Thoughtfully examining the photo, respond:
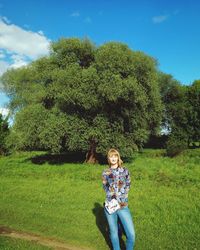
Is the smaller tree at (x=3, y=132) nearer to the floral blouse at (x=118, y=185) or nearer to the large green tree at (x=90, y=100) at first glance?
the large green tree at (x=90, y=100)

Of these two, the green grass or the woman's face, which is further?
the green grass

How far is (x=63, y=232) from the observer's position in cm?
845

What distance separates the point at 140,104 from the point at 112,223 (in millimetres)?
20165

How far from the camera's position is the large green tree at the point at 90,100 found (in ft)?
80.3

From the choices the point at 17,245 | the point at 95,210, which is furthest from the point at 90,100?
the point at 17,245

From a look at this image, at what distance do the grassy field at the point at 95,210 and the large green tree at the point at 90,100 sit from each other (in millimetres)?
7962

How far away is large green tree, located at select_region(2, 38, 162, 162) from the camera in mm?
24484

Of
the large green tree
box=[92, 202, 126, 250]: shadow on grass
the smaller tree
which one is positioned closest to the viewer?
box=[92, 202, 126, 250]: shadow on grass

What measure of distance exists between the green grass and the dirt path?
0.86 feet

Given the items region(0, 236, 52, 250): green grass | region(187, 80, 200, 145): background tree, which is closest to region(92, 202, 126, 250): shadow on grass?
region(0, 236, 52, 250): green grass

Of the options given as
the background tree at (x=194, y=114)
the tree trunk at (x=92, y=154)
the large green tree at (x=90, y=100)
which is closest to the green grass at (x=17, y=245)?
the large green tree at (x=90, y=100)

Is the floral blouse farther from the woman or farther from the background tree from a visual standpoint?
the background tree

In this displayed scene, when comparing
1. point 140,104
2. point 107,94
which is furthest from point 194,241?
point 140,104

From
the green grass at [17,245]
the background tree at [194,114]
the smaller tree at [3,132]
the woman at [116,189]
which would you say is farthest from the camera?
the background tree at [194,114]
